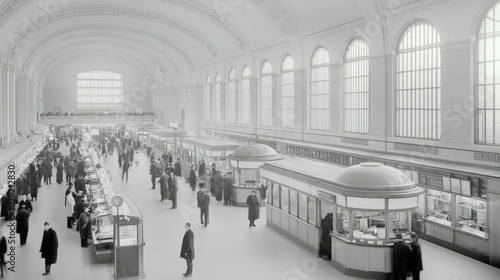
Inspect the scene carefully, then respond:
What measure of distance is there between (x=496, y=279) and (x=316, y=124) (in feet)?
41.1

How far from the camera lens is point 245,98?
30.5m

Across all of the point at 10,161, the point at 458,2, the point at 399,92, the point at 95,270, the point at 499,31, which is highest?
the point at 458,2

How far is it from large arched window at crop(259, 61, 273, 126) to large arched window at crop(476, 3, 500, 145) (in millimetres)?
14302

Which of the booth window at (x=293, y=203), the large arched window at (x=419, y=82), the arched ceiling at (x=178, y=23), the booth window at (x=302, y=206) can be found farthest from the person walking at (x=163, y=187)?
the arched ceiling at (x=178, y=23)

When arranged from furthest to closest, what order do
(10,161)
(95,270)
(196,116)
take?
1. (196,116)
2. (10,161)
3. (95,270)

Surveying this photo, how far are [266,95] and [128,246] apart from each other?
17.8m

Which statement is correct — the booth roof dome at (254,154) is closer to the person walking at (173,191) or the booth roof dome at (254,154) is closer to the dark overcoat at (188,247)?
the person walking at (173,191)

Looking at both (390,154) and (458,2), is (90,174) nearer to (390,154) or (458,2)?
(390,154)

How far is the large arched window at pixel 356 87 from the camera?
1811 centimetres

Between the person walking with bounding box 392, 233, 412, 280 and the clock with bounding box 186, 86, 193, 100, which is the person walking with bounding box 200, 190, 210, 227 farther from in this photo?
the clock with bounding box 186, 86, 193, 100

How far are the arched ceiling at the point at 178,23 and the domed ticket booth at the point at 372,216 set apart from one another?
23.4 feet

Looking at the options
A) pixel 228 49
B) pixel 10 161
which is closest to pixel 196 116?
pixel 228 49

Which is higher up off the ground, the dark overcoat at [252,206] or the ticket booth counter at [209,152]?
the ticket booth counter at [209,152]

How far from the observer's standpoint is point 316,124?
21969mm
